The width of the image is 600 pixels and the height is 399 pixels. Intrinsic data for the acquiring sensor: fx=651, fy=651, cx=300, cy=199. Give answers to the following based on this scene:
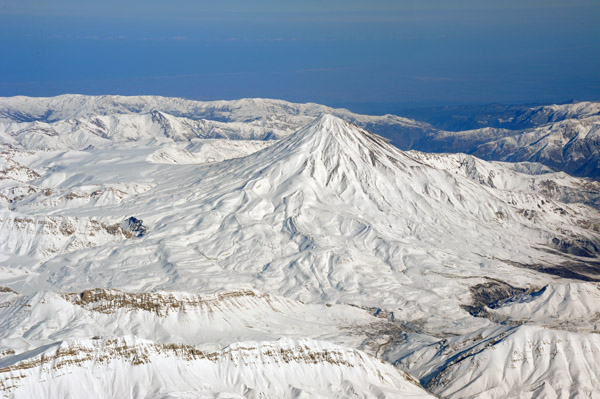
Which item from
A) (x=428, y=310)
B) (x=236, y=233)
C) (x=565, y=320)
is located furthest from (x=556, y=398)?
(x=236, y=233)

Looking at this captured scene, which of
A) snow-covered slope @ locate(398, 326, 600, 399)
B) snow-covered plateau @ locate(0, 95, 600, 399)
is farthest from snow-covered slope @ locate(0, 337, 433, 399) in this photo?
snow-covered slope @ locate(398, 326, 600, 399)

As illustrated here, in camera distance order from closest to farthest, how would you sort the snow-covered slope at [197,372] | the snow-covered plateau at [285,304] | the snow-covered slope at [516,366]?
1. the snow-covered slope at [197,372]
2. the snow-covered plateau at [285,304]
3. the snow-covered slope at [516,366]

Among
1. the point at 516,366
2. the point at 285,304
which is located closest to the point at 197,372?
the point at 285,304

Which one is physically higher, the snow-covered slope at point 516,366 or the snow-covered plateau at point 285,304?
the snow-covered plateau at point 285,304

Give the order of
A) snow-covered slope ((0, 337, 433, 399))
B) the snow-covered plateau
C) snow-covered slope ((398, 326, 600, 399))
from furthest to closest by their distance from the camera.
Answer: snow-covered slope ((398, 326, 600, 399)) < the snow-covered plateau < snow-covered slope ((0, 337, 433, 399))

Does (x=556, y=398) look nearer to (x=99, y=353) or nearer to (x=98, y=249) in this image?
(x=99, y=353)

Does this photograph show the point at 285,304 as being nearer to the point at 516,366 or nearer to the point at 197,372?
the point at 516,366

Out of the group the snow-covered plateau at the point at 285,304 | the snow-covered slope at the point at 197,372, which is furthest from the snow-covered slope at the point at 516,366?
the snow-covered slope at the point at 197,372

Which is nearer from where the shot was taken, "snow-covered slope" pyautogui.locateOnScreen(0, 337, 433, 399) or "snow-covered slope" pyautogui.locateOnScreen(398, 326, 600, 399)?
"snow-covered slope" pyautogui.locateOnScreen(0, 337, 433, 399)

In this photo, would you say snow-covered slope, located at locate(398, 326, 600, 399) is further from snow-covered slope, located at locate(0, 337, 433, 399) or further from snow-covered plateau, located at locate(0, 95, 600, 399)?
snow-covered slope, located at locate(0, 337, 433, 399)

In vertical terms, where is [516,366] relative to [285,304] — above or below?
below

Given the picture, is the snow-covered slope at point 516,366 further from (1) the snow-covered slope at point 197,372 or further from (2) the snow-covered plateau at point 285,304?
(1) the snow-covered slope at point 197,372
